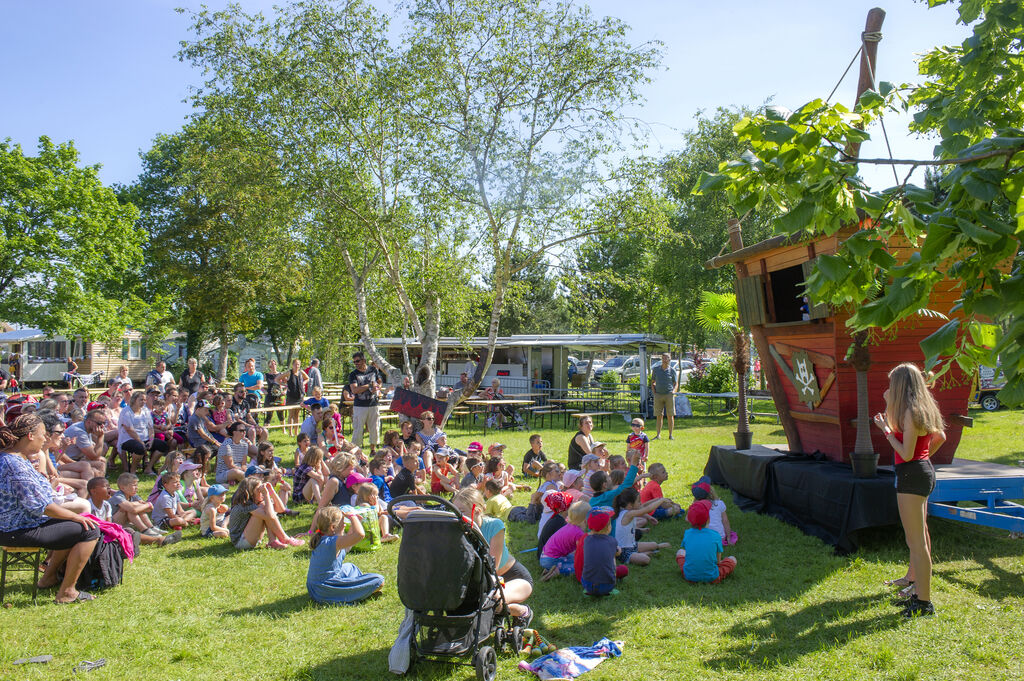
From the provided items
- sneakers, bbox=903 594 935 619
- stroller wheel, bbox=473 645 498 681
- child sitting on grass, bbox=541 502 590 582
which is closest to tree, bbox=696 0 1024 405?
stroller wheel, bbox=473 645 498 681

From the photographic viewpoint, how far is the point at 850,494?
21.2ft

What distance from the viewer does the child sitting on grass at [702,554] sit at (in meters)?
5.85

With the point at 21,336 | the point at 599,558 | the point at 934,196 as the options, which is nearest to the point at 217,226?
the point at 21,336

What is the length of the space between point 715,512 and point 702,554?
3.43 feet

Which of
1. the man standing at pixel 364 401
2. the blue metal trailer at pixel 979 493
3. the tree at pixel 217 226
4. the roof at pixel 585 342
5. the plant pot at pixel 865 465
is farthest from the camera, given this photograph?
the roof at pixel 585 342

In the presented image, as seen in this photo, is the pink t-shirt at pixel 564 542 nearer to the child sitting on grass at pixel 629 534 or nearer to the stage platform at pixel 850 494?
the child sitting on grass at pixel 629 534

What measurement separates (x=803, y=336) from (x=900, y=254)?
4.77 feet

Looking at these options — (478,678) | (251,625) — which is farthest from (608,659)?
(251,625)

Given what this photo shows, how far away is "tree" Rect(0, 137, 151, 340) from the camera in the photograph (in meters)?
26.9

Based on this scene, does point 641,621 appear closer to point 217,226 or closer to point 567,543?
point 567,543

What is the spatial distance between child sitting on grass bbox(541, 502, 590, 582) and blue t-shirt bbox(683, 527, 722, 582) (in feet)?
3.08

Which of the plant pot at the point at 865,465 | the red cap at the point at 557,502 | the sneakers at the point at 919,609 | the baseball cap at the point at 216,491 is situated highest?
the plant pot at the point at 865,465

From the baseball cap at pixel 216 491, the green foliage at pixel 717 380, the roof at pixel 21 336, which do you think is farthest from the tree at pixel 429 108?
the roof at pixel 21 336

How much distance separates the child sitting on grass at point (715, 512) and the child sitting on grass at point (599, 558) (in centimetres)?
141
